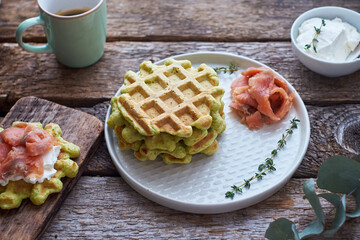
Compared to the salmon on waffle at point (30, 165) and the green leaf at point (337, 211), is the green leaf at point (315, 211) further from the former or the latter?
the salmon on waffle at point (30, 165)

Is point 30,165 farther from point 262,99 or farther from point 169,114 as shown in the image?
point 262,99

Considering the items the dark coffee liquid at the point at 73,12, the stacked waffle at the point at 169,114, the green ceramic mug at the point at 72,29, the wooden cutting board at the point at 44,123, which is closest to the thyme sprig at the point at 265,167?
A: the stacked waffle at the point at 169,114

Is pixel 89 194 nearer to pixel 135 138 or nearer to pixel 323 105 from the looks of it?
pixel 135 138

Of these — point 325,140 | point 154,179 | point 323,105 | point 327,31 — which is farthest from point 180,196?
point 327,31

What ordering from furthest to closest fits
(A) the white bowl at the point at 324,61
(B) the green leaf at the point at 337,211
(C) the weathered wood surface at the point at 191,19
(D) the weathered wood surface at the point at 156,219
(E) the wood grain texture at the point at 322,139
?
(C) the weathered wood surface at the point at 191,19
(A) the white bowl at the point at 324,61
(E) the wood grain texture at the point at 322,139
(D) the weathered wood surface at the point at 156,219
(B) the green leaf at the point at 337,211

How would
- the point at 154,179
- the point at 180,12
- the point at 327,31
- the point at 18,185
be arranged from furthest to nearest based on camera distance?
the point at 180,12, the point at 327,31, the point at 154,179, the point at 18,185

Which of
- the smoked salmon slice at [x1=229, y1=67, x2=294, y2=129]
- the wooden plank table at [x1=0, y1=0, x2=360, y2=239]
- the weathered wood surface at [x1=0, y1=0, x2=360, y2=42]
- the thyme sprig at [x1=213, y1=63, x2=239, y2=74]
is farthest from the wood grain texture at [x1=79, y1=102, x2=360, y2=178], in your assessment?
the weathered wood surface at [x1=0, y1=0, x2=360, y2=42]

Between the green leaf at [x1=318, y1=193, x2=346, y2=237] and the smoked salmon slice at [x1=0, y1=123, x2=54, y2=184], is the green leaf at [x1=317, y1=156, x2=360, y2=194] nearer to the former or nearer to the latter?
the green leaf at [x1=318, y1=193, x2=346, y2=237]

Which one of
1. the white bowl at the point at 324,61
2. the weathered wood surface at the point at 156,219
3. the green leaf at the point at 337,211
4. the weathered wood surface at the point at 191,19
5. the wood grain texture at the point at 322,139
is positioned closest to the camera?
the green leaf at the point at 337,211
